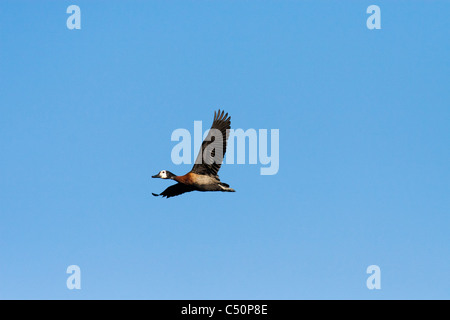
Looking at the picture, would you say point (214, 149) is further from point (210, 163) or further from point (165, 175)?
point (165, 175)

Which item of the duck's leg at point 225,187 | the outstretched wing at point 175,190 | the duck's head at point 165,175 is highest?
the duck's head at point 165,175

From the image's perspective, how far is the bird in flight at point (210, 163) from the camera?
24.6 meters

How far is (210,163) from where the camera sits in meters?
24.8

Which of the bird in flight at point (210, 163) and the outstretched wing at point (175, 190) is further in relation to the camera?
the outstretched wing at point (175, 190)

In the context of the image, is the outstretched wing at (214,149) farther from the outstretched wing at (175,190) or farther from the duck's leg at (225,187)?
the outstretched wing at (175,190)

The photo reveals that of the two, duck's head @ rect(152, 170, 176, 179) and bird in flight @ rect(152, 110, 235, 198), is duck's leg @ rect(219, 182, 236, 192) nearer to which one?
bird in flight @ rect(152, 110, 235, 198)

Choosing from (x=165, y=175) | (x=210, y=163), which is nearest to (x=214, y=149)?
(x=210, y=163)

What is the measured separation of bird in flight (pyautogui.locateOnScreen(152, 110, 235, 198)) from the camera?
2461 cm

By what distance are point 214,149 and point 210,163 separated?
597mm

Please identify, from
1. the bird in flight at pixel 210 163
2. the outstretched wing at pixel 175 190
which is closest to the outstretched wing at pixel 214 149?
the bird in flight at pixel 210 163
